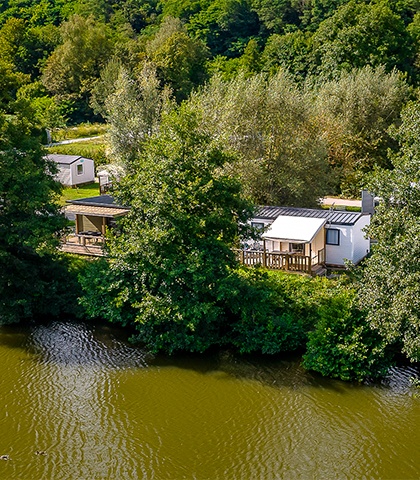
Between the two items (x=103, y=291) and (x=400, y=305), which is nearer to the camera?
(x=400, y=305)

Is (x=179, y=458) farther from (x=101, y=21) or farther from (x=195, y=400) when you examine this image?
(x=101, y=21)

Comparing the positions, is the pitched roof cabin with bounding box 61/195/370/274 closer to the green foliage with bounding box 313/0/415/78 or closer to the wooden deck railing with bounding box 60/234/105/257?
the wooden deck railing with bounding box 60/234/105/257

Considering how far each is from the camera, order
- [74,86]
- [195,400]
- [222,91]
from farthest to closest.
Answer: [74,86] < [222,91] < [195,400]

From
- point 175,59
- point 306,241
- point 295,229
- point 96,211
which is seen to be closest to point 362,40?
point 175,59

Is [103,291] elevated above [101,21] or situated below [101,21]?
below

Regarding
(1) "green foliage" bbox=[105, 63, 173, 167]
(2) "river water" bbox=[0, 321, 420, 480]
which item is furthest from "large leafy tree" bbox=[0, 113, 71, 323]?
(1) "green foliage" bbox=[105, 63, 173, 167]

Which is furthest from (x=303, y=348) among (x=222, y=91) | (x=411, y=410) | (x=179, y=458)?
(x=222, y=91)

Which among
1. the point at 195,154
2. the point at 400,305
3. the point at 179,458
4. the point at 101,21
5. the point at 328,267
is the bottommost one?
the point at 179,458

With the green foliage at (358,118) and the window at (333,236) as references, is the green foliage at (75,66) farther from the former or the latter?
the window at (333,236)
